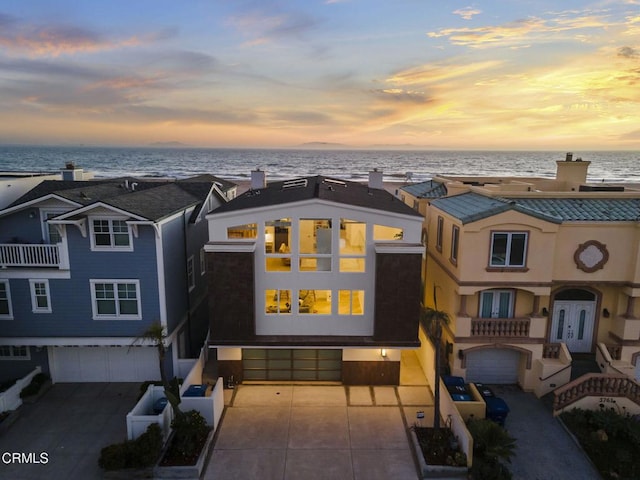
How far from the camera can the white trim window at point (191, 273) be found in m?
19.6

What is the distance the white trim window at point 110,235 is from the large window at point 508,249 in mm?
14404

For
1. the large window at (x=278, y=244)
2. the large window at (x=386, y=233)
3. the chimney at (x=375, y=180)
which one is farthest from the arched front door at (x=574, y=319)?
the large window at (x=278, y=244)

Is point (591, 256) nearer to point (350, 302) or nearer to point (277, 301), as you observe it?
point (350, 302)

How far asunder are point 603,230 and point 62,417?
2234 centimetres

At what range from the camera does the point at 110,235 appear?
53.2ft

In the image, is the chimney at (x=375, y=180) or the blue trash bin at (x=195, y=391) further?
the chimney at (x=375, y=180)

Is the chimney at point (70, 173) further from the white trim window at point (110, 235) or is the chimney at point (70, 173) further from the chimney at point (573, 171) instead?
the chimney at point (573, 171)

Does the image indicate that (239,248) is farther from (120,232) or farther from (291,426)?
(291,426)

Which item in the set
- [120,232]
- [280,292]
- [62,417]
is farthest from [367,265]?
[62,417]

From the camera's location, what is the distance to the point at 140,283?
1648 cm

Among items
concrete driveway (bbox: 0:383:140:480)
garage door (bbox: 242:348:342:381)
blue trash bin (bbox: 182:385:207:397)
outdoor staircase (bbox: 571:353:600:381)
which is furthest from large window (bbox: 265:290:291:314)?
outdoor staircase (bbox: 571:353:600:381)

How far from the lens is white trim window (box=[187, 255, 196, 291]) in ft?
64.3

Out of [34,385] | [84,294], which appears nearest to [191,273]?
[84,294]

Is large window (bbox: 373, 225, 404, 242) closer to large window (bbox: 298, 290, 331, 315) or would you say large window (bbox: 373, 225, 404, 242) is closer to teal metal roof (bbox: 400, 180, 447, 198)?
large window (bbox: 298, 290, 331, 315)
